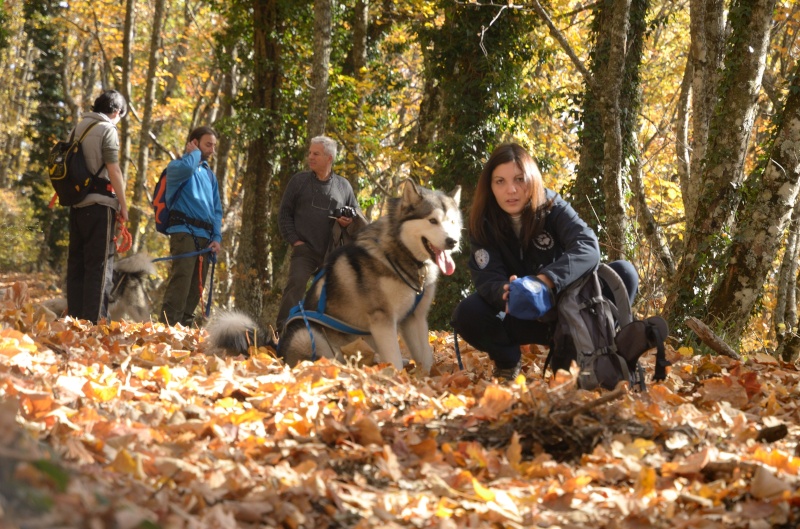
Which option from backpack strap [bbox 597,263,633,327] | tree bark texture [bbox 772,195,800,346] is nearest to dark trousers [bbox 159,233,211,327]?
backpack strap [bbox 597,263,633,327]

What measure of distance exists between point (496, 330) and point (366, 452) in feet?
7.39

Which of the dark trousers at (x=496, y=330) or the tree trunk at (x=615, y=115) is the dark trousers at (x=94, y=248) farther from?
the tree trunk at (x=615, y=115)

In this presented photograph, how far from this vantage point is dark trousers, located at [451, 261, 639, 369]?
5.14 m

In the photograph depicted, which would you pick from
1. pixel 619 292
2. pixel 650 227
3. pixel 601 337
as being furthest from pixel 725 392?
pixel 650 227

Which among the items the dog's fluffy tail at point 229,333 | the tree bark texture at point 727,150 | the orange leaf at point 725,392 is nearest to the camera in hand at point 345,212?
the dog's fluffy tail at point 229,333

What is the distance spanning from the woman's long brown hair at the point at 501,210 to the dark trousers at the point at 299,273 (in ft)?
11.9

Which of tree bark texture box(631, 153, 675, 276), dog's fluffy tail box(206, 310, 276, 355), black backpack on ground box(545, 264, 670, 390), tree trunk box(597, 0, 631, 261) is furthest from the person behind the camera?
tree bark texture box(631, 153, 675, 276)

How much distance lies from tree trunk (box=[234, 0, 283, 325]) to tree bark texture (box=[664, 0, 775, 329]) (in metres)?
9.56

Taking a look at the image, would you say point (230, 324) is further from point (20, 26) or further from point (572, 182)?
point (20, 26)

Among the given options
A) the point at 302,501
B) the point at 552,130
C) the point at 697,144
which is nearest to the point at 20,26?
the point at 552,130

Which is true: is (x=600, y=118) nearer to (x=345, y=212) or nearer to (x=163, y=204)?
(x=345, y=212)

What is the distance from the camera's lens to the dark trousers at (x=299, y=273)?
27.8ft

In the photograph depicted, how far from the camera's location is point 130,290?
9039mm

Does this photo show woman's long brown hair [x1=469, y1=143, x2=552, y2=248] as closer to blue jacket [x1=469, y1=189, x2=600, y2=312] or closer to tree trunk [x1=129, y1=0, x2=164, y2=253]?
blue jacket [x1=469, y1=189, x2=600, y2=312]
